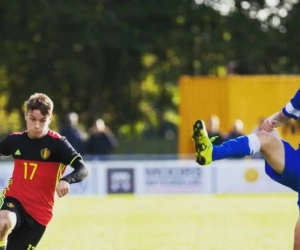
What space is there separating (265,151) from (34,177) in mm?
1827

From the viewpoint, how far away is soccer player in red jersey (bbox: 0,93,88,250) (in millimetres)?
7676

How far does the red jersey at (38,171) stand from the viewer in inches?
304

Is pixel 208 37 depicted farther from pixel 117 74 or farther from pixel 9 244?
pixel 9 244

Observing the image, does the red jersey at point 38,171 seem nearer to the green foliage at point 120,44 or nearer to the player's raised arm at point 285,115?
the player's raised arm at point 285,115

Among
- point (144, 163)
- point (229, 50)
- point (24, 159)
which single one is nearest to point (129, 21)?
point (229, 50)

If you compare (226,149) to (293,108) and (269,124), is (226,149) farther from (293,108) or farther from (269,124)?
(293,108)

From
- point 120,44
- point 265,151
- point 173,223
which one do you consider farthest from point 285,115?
point 120,44

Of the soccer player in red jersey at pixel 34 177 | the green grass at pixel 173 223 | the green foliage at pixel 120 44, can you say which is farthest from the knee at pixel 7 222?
the green foliage at pixel 120 44

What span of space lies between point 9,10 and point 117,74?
199 inches

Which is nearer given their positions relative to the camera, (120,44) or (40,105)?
(40,105)

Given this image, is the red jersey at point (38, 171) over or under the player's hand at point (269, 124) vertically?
under

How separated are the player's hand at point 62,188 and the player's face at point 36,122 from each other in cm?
54

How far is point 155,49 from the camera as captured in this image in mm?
36250

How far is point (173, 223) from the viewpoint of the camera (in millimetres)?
14727
